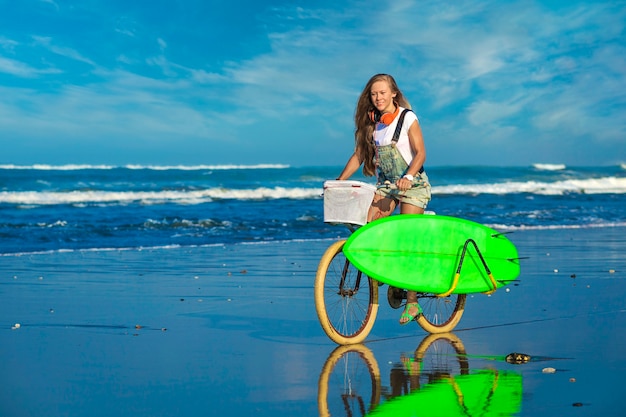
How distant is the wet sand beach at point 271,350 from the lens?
393 centimetres

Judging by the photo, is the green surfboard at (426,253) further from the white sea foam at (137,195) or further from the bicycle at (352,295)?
the white sea foam at (137,195)

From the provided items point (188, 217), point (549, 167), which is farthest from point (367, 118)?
point (549, 167)

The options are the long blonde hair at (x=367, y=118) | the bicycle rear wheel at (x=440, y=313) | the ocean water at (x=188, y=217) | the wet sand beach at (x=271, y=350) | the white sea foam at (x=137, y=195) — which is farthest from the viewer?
the white sea foam at (x=137, y=195)

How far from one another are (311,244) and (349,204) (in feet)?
27.7

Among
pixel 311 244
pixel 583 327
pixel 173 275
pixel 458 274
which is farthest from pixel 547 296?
pixel 311 244

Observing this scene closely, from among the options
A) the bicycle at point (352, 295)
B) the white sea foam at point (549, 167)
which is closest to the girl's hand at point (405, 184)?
the bicycle at point (352, 295)

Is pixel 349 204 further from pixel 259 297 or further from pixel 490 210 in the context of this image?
pixel 490 210

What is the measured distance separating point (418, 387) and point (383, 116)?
2.12 metres

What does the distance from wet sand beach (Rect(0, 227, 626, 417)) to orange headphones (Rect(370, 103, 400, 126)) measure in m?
1.52

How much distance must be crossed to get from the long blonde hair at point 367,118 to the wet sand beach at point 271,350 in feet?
4.31

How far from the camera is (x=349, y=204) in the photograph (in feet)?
17.7

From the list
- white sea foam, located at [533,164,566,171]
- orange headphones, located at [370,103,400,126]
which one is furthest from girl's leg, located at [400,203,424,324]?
white sea foam, located at [533,164,566,171]

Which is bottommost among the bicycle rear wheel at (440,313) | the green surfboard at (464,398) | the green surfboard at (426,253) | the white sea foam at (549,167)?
the green surfboard at (464,398)

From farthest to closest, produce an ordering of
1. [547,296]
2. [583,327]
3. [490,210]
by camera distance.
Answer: [490,210], [547,296], [583,327]
